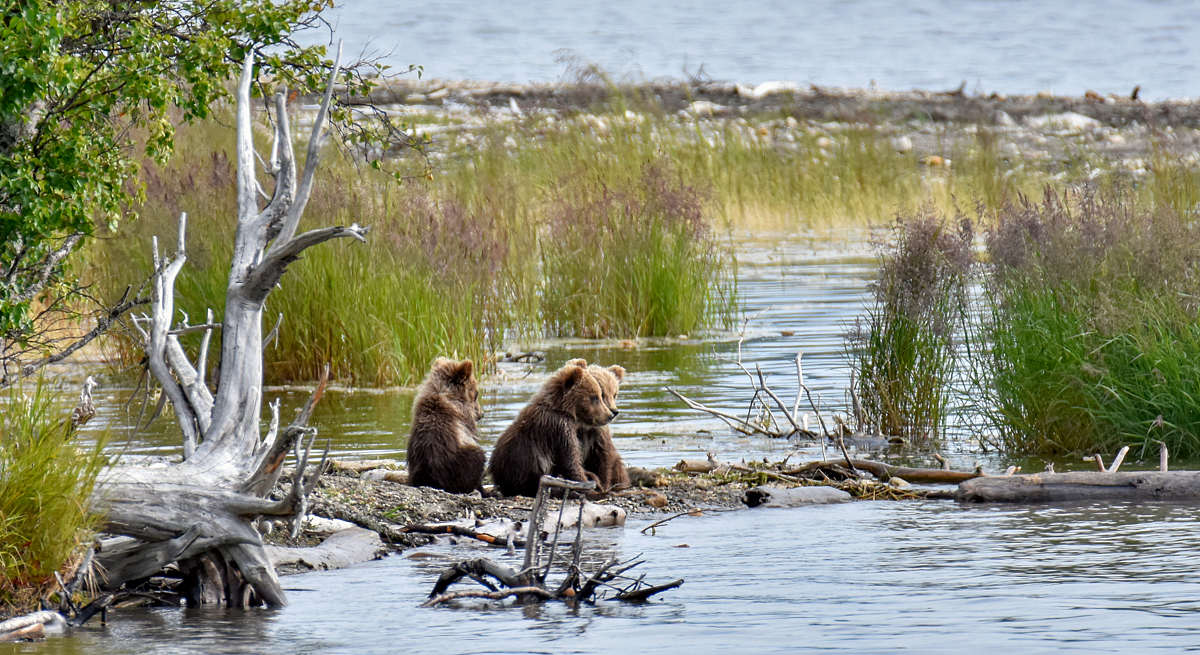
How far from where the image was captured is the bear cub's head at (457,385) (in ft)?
31.2

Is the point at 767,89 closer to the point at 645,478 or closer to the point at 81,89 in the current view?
the point at 645,478

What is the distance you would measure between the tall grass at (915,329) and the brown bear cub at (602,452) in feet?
7.21

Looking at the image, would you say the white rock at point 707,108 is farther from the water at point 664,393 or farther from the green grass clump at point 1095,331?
the green grass clump at point 1095,331

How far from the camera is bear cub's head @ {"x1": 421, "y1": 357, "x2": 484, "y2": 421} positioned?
9.50 meters

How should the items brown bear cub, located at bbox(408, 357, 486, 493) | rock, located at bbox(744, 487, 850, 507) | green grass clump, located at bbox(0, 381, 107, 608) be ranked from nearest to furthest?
green grass clump, located at bbox(0, 381, 107, 608) < brown bear cub, located at bbox(408, 357, 486, 493) < rock, located at bbox(744, 487, 850, 507)

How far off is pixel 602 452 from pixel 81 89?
3599mm

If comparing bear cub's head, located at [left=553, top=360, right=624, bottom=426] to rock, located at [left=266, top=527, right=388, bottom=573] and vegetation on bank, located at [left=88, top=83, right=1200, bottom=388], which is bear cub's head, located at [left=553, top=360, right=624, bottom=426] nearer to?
rock, located at [left=266, top=527, right=388, bottom=573]

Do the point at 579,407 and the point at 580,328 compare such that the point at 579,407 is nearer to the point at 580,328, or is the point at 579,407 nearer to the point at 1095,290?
the point at 1095,290

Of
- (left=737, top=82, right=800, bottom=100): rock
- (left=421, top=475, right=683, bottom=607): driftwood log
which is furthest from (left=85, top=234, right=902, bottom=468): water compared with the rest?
(left=737, top=82, right=800, bottom=100): rock

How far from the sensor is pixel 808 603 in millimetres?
6668

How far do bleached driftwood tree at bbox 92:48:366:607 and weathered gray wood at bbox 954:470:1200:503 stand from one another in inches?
162

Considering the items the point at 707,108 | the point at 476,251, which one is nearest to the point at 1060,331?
the point at 476,251

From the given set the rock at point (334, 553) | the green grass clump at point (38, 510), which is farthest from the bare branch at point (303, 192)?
the rock at point (334, 553)

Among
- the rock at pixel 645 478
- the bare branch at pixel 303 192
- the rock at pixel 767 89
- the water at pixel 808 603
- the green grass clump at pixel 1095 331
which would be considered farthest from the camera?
the rock at pixel 767 89
